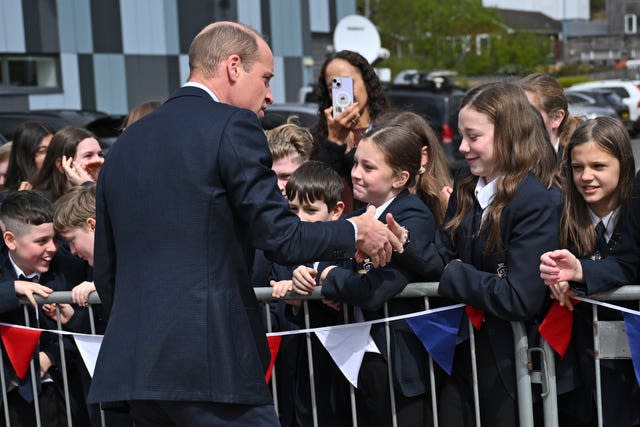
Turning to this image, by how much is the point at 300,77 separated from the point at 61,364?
25597 millimetres

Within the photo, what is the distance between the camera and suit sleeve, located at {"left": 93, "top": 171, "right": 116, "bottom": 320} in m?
3.17

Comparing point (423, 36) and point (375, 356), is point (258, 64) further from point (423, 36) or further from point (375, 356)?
point (423, 36)

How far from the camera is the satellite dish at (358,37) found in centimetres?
1498

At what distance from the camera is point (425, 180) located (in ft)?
13.7

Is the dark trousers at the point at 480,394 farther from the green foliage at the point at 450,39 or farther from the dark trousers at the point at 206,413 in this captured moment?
the green foliage at the point at 450,39

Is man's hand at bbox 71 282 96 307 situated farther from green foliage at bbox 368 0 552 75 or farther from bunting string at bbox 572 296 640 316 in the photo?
green foliage at bbox 368 0 552 75

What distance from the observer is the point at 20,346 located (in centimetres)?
434

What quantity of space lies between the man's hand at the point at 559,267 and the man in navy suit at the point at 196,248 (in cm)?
77

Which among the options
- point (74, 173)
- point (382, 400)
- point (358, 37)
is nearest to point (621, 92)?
point (358, 37)

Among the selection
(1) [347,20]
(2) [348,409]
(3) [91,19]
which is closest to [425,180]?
(2) [348,409]

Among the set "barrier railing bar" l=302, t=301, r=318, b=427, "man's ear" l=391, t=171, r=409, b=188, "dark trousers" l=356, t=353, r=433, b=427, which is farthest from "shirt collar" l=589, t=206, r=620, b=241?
"barrier railing bar" l=302, t=301, r=318, b=427

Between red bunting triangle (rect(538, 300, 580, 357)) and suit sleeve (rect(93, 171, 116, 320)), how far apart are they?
1627 millimetres

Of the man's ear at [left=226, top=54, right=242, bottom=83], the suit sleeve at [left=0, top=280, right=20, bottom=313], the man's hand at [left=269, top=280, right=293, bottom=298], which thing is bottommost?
the suit sleeve at [left=0, top=280, right=20, bottom=313]

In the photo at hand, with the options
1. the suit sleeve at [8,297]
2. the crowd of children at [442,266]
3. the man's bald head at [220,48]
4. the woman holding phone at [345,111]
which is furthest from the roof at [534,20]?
the man's bald head at [220,48]
